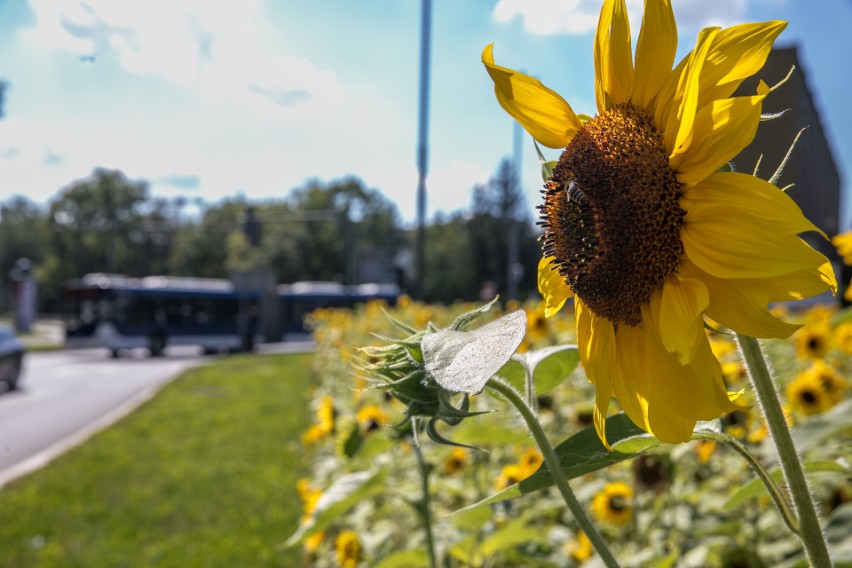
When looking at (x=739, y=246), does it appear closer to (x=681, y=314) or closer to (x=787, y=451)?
(x=681, y=314)

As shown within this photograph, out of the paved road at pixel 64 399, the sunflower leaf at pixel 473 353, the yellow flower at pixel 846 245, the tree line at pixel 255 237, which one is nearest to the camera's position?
the sunflower leaf at pixel 473 353

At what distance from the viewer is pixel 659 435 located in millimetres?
475

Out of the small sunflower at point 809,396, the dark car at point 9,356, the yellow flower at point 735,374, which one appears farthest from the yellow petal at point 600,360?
the dark car at point 9,356

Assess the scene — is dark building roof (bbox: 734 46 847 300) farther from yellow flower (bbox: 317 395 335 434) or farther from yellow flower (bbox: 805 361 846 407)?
yellow flower (bbox: 317 395 335 434)

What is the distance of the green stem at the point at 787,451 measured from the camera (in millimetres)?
520

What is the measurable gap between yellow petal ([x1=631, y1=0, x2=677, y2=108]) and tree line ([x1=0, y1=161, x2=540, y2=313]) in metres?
17.0

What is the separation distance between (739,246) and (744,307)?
37mm

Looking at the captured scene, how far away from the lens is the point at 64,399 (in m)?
10.9

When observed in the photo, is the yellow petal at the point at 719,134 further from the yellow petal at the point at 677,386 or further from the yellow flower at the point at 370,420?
the yellow flower at the point at 370,420

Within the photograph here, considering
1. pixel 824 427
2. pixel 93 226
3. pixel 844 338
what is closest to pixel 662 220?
pixel 824 427

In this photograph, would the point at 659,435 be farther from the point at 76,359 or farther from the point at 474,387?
the point at 76,359

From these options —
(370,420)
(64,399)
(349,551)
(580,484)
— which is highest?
(370,420)

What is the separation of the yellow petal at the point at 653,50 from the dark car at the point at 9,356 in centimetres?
883

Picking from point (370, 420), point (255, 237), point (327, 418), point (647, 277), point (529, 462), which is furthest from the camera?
point (255, 237)
